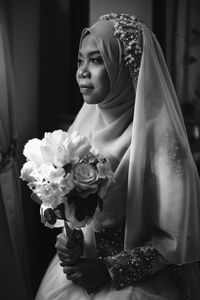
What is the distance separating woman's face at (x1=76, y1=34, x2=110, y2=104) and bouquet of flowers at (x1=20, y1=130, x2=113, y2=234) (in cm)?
18

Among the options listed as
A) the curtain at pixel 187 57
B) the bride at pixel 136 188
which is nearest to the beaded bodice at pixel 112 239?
the bride at pixel 136 188

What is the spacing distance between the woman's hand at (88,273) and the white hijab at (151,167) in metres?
0.11

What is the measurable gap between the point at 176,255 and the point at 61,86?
1184 mm

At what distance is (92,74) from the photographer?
50.1 inches

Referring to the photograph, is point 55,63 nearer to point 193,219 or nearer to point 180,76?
point 180,76

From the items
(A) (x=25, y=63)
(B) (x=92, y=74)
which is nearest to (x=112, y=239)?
(B) (x=92, y=74)

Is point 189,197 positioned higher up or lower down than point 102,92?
lower down

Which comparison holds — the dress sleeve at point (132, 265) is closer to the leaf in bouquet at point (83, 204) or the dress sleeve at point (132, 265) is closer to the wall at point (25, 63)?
the leaf in bouquet at point (83, 204)

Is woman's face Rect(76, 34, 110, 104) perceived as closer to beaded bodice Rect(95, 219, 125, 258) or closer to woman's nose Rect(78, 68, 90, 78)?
woman's nose Rect(78, 68, 90, 78)

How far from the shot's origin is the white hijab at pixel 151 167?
3.98ft

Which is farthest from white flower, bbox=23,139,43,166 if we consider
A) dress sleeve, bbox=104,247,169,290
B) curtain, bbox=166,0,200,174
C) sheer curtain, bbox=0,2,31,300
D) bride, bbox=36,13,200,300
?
curtain, bbox=166,0,200,174

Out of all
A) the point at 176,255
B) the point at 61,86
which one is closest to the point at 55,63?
the point at 61,86

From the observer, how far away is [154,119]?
1.25m

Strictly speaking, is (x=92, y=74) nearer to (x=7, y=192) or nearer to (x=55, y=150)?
(x=55, y=150)
